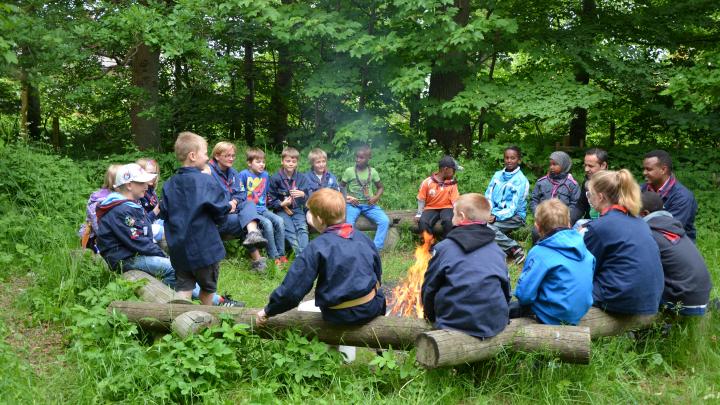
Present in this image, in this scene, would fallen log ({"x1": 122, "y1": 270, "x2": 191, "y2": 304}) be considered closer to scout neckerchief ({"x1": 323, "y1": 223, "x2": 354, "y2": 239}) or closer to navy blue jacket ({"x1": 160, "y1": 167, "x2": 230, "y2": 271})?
navy blue jacket ({"x1": 160, "y1": 167, "x2": 230, "y2": 271})

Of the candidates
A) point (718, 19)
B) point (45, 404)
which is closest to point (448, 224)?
point (45, 404)

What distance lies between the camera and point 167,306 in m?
4.54

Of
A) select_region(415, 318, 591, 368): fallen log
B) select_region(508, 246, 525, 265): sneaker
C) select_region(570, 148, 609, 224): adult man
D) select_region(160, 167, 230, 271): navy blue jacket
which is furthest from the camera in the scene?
select_region(508, 246, 525, 265): sneaker

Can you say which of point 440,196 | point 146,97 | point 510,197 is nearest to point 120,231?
Result: point 440,196

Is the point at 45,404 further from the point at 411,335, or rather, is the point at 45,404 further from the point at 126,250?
the point at 411,335

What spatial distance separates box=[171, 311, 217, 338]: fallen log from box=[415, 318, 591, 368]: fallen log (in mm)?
1570

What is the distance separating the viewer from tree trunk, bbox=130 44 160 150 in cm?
1036

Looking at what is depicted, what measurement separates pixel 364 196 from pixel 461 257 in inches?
191

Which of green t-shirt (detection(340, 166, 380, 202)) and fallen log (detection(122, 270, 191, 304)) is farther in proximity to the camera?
green t-shirt (detection(340, 166, 380, 202))

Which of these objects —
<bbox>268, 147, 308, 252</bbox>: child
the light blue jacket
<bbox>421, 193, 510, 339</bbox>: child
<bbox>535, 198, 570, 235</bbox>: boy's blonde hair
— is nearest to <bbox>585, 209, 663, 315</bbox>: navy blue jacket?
<bbox>535, 198, 570, 235</bbox>: boy's blonde hair

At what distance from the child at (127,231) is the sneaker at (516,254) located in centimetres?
468

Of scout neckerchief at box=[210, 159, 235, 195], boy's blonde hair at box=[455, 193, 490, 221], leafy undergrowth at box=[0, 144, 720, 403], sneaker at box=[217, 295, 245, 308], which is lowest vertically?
sneaker at box=[217, 295, 245, 308]

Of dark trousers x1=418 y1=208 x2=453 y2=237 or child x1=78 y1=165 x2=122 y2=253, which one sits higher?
child x1=78 y1=165 x2=122 y2=253

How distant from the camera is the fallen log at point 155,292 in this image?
4.92m
